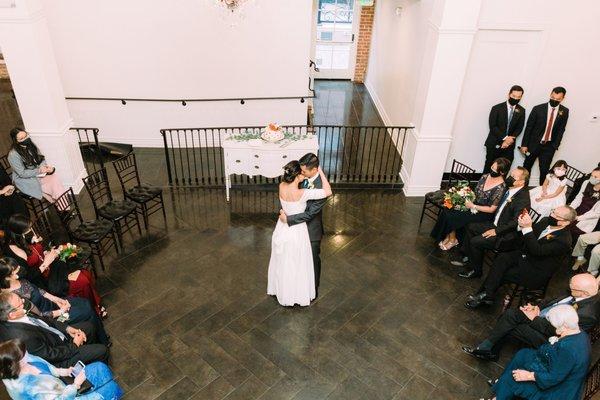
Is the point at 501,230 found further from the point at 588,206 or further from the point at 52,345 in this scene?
the point at 52,345

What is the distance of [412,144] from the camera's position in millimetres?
7324

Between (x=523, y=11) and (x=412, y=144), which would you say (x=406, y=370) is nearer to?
(x=412, y=144)

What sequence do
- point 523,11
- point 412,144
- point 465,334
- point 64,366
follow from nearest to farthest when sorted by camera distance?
1. point 64,366
2. point 465,334
3. point 523,11
4. point 412,144

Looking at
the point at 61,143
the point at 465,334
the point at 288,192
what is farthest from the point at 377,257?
the point at 61,143

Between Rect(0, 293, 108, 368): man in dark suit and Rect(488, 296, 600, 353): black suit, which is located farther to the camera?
Rect(488, 296, 600, 353): black suit

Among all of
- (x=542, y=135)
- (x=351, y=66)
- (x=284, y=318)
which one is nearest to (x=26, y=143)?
(x=284, y=318)

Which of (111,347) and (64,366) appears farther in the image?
(111,347)

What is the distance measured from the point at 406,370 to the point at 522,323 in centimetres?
119

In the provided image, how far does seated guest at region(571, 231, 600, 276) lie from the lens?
5.28 m

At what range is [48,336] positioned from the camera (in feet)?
12.0

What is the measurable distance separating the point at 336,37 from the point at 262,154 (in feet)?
22.3

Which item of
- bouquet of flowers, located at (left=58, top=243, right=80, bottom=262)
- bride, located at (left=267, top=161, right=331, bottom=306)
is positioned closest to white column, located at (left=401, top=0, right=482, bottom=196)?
bride, located at (left=267, top=161, right=331, bottom=306)

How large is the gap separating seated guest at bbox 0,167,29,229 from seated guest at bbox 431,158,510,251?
5524 mm

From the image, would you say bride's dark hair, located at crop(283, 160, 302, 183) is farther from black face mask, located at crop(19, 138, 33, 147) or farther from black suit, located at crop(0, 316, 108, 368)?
black face mask, located at crop(19, 138, 33, 147)
